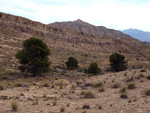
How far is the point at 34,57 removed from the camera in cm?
2039

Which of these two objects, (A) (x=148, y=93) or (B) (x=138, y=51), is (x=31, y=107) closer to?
(A) (x=148, y=93)

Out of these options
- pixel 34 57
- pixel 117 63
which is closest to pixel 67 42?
pixel 117 63

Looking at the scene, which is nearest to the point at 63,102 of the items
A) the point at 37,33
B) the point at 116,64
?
the point at 116,64

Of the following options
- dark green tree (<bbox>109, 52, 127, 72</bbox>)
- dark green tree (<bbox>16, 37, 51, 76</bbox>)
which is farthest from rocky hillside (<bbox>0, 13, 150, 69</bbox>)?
dark green tree (<bbox>16, 37, 51, 76</bbox>)

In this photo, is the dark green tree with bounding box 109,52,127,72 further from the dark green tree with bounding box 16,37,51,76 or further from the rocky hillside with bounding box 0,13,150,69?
the dark green tree with bounding box 16,37,51,76

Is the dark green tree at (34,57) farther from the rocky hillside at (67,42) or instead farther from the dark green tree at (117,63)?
the rocky hillside at (67,42)

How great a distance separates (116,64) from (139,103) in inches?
933

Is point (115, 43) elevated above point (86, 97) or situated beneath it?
elevated above

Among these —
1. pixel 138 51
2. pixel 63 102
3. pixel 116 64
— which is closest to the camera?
pixel 63 102

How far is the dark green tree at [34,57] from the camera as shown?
1983cm

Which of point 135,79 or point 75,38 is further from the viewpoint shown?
point 75,38

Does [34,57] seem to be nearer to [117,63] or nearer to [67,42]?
[117,63]

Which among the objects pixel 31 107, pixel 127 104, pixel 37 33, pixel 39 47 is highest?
pixel 37 33

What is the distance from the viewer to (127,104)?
8.30 meters
